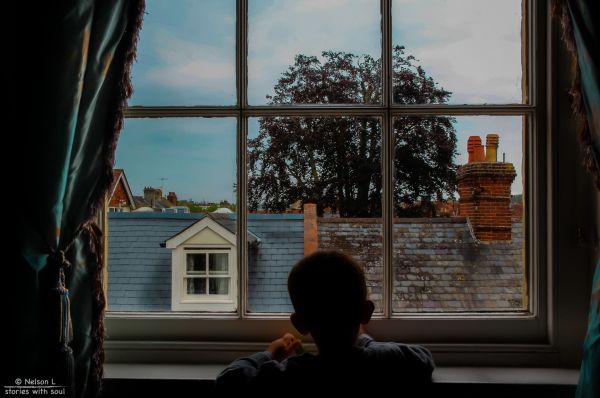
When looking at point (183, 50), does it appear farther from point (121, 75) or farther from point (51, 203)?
point (51, 203)

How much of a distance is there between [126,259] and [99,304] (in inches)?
9.1

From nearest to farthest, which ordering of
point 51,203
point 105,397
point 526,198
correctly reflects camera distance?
point 51,203, point 105,397, point 526,198

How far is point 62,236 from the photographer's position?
0.90 meters

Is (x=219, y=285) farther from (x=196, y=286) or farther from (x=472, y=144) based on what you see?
(x=472, y=144)

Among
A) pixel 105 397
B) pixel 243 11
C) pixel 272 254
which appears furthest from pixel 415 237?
pixel 105 397

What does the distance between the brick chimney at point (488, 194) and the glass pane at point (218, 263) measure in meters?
0.60

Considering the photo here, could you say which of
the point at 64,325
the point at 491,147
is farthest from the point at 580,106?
the point at 64,325

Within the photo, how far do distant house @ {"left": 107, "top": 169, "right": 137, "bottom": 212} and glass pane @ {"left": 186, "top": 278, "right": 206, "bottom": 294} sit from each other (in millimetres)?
244

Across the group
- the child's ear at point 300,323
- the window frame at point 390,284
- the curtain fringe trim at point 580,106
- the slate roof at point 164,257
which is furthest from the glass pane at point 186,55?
the curtain fringe trim at point 580,106

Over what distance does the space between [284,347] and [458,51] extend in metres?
0.84

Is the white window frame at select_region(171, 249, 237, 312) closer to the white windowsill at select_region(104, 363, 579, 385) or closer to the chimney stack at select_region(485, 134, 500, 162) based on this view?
the white windowsill at select_region(104, 363, 579, 385)

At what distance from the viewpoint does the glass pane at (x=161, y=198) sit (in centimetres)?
116

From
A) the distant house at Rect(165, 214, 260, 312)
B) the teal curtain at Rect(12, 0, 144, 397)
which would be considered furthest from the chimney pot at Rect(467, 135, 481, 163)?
the teal curtain at Rect(12, 0, 144, 397)

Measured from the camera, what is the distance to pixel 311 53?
116 cm
